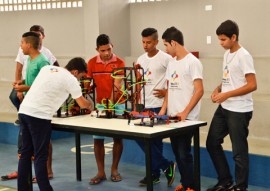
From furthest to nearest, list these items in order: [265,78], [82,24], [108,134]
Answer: [82,24] < [265,78] < [108,134]

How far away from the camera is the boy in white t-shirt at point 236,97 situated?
396cm

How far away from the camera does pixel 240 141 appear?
161 inches

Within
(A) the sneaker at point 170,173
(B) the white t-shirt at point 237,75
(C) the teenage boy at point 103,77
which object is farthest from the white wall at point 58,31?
(B) the white t-shirt at point 237,75

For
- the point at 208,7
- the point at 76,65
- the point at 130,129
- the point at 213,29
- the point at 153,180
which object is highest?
the point at 208,7

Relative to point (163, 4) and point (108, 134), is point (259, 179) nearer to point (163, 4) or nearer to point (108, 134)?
Result: point (108, 134)

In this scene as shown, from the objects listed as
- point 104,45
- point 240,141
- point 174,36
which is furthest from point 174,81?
point 104,45

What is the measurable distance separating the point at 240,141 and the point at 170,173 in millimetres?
866

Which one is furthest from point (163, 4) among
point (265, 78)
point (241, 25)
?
point (265, 78)

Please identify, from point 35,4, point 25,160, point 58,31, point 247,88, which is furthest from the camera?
point 35,4

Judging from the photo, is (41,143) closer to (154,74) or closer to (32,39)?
(32,39)

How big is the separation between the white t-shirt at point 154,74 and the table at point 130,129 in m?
0.54

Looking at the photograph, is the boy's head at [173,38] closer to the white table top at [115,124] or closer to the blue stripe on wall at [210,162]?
the white table top at [115,124]

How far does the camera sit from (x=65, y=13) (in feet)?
26.4

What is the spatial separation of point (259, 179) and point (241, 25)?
228 centimetres
